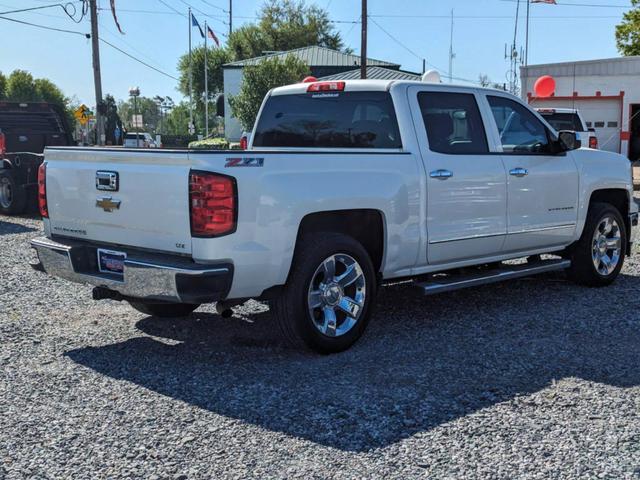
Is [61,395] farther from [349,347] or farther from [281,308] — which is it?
[349,347]

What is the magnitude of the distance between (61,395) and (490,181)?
3624 millimetres

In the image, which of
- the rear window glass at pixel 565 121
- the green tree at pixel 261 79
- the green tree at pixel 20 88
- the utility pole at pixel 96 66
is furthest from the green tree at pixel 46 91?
the rear window glass at pixel 565 121

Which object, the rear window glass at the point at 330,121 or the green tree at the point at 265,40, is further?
the green tree at the point at 265,40

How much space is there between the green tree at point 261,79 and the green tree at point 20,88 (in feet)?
153

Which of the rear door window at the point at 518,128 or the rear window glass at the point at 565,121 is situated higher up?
the rear window glass at the point at 565,121

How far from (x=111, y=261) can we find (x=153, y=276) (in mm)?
558

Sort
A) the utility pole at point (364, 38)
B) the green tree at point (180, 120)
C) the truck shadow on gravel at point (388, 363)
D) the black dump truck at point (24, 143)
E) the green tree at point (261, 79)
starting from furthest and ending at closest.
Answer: the green tree at point (180, 120)
the green tree at point (261, 79)
the utility pole at point (364, 38)
the black dump truck at point (24, 143)
the truck shadow on gravel at point (388, 363)

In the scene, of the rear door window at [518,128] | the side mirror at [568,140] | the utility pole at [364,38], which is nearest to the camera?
the rear door window at [518,128]

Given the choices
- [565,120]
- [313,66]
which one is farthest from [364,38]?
[313,66]

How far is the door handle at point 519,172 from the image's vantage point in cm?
640

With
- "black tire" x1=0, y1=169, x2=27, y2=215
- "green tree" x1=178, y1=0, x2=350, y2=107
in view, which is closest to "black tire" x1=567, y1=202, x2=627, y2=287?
"black tire" x1=0, y1=169, x2=27, y2=215

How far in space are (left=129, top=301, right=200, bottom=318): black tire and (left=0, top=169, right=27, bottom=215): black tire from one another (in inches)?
339

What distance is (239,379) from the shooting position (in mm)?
4781

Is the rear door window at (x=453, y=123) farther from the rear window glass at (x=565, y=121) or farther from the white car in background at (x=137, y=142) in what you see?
the rear window glass at (x=565, y=121)
